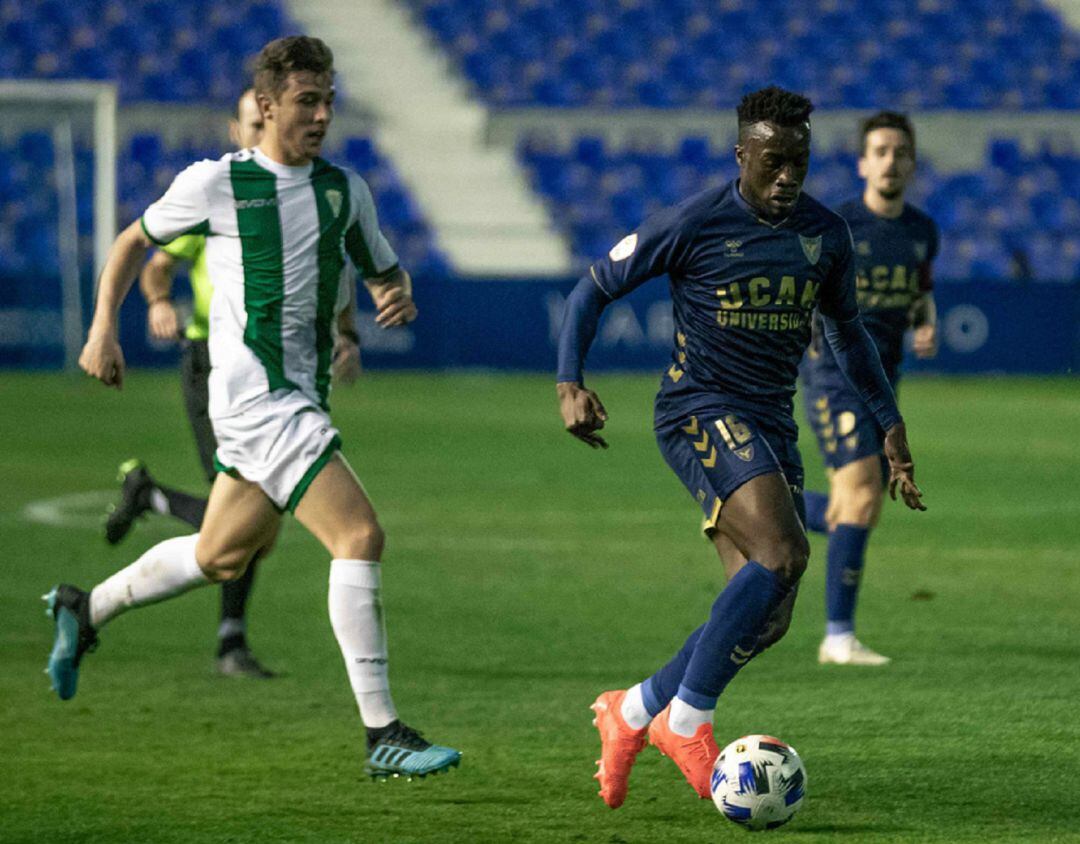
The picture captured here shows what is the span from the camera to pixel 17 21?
26672 mm

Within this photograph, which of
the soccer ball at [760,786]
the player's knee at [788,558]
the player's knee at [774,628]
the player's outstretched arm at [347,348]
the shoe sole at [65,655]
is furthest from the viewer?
the player's outstretched arm at [347,348]

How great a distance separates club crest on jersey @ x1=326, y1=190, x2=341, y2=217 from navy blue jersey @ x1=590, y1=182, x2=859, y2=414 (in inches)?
35.5

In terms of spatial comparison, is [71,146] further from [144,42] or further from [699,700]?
[699,700]

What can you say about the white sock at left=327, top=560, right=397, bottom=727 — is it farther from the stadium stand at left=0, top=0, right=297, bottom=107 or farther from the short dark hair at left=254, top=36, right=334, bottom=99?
the stadium stand at left=0, top=0, right=297, bottom=107

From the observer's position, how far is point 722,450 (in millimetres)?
5176

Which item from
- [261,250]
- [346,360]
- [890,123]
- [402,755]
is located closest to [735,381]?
[402,755]

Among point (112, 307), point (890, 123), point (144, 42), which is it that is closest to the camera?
point (112, 307)

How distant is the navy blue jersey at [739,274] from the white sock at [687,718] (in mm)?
838

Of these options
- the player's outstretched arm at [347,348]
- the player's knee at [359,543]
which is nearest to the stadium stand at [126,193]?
the player's outstretched arm at [347,348]

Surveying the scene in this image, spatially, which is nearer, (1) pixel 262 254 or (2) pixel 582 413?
(2) pixel 582 413

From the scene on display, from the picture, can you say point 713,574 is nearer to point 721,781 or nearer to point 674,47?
point 721,781

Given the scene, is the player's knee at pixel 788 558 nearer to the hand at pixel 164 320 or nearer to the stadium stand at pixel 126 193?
the hand at pixel 164 320

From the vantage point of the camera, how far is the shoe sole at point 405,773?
17.0 feet

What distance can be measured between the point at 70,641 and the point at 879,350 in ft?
10.6
